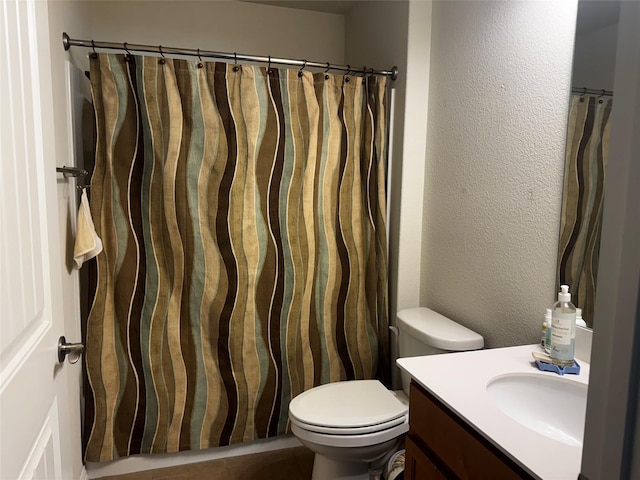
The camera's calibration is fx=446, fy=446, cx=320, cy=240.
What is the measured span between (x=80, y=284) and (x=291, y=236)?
956 millimetres

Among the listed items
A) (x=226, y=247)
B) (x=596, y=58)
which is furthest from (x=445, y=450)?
(x=226, y=247)

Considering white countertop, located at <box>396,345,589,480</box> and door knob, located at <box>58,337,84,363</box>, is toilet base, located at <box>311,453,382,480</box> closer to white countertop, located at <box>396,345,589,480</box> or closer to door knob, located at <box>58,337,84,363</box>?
white countertop, located at <box>396,345,589,480</box>

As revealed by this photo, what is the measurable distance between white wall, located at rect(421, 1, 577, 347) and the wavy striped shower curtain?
0.31 metres

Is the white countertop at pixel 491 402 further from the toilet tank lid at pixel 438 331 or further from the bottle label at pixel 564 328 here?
the toilet tank lid at pixel 438 331

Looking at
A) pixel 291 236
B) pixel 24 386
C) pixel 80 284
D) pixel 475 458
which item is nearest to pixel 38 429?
pixel 24 386

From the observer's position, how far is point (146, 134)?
6.23ft

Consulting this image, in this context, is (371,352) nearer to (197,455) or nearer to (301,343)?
(301,343)

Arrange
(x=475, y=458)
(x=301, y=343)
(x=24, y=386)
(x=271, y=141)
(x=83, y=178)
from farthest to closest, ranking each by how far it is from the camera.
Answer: (x=301, y=343) < (x=271, y=141) < (x=83, y=178) < (x=475, y=458) < (x=24, y=386)

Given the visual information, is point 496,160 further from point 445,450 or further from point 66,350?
point 66,350

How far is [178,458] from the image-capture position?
2.11m

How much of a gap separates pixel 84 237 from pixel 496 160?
1596 mm

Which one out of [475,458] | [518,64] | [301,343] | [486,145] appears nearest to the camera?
[475,458]

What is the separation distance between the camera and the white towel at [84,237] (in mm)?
1699

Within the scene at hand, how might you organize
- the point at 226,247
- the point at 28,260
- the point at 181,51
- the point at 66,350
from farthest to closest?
1. the point at 226,247
2. the point at 181,51
3. the point at 66,350
4. the point at 28,260
